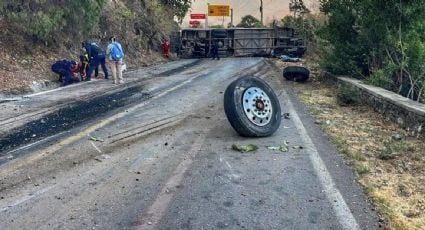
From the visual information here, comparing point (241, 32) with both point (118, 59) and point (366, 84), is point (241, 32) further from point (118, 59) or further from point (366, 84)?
point (366, 84)

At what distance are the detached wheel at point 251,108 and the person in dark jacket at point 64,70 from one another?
28.1 feet

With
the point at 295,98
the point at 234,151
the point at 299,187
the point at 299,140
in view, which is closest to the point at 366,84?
the point at 295,98

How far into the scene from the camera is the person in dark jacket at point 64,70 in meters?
14.5

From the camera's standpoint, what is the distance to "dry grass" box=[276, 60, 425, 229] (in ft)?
14.5

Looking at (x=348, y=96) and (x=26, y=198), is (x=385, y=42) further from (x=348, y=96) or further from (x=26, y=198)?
(x=26, y=198)

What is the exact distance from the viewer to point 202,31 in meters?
29.0

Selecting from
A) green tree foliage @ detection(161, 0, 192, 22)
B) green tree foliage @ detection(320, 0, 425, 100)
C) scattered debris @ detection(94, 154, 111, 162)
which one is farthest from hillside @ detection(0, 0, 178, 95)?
green tree foliage @ detection(161, 0, 192, 22)

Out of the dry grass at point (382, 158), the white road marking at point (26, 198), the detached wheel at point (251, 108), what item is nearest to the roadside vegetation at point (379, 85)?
the dry grass at point (382, 158)

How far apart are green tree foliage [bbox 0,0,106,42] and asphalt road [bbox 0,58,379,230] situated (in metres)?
8.86

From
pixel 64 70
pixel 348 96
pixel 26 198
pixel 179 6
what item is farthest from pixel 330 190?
pixel 179 6

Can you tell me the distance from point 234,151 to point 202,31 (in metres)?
23.4

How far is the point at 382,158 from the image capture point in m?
6.15

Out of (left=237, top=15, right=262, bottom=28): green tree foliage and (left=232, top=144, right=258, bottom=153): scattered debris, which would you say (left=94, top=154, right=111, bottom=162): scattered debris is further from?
(left=237, top=15, right=262, bottom=28): green tree foliage

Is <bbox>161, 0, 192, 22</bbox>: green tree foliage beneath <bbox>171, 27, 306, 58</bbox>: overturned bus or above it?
above
